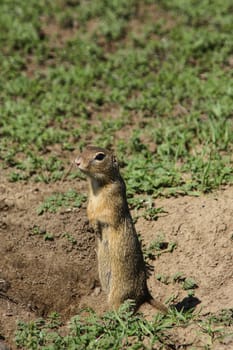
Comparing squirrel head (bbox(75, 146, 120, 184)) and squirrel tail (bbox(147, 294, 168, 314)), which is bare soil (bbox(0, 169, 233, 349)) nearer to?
squirrel tail (bbox(147, 294, 168, 314))

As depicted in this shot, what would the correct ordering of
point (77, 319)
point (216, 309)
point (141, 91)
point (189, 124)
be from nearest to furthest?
point (77, 319) → point (216, 309) → point (189, 124) → point (141, 91)

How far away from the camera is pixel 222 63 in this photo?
27.1 feet

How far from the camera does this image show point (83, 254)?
5.81 m

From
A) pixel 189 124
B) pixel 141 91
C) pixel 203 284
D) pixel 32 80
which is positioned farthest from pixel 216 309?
pixel 32 80

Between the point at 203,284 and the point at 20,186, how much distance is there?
1.92 m

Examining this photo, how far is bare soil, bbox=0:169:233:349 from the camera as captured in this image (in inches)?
214

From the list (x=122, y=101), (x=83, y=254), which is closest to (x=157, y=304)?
(x=83, y=254)

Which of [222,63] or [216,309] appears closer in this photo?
[216,309]

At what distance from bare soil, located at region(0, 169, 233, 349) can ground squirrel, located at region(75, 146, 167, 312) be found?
393 millimetres

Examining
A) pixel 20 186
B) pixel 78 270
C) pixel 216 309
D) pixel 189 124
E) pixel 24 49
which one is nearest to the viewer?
pixel 216 309

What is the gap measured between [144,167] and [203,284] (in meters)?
1.49

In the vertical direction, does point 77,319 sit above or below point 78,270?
above

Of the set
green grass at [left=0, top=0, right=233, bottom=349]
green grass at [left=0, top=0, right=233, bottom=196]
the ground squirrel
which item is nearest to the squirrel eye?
the ground squirrel

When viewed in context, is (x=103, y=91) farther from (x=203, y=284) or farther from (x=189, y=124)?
(x=203, y=284)
